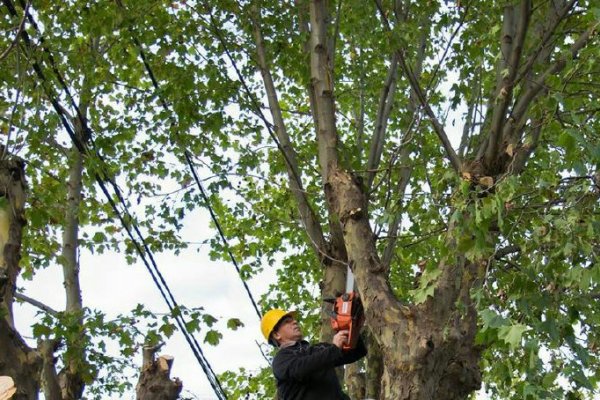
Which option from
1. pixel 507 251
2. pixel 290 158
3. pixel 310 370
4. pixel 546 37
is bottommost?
pixel 310 370

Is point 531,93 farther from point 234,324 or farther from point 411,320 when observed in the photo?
point 234,324

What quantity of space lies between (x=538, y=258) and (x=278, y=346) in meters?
1.85

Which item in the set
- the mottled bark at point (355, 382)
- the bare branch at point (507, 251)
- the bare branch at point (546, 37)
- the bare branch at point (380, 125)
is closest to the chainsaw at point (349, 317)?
the bare branch at point (507, 251)

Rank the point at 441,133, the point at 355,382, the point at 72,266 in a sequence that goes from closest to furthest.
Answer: the point at 441,133 → the point at 355,382 → the point at 72,266

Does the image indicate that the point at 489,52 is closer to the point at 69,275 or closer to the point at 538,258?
the point at 538,258

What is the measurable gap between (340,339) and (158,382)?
6.10 feet

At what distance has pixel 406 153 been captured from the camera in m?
8.52

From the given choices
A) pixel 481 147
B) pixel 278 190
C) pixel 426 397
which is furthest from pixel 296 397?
pixel 278 190

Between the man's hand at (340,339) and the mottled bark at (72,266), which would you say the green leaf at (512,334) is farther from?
the mottled bark at (72,266)

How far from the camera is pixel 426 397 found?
16.7 ft

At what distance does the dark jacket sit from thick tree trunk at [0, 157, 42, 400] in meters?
2.08

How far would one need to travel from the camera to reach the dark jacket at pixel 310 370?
4867 millimetres

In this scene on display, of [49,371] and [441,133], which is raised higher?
[441,133]

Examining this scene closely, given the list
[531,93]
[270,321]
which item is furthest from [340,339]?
[531,93]
